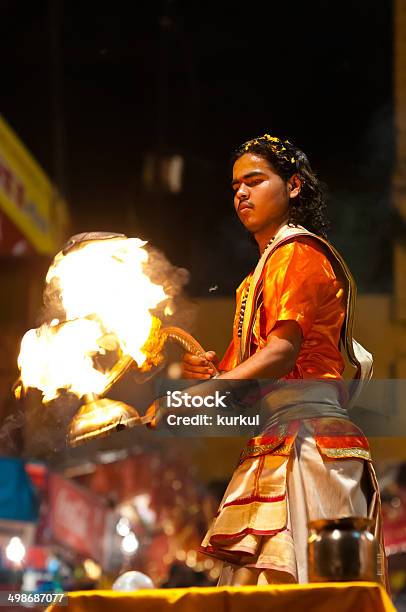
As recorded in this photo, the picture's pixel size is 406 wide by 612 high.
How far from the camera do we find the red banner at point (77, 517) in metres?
10.2

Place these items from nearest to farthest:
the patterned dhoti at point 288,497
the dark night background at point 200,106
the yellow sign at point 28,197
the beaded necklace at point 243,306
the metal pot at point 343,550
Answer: the metal pot at point 343,550, the patterned dhoti at point 288,497, the beaded necklace at point 243,306, the dark night background at point 200,106, the yellow sign at point 28,197

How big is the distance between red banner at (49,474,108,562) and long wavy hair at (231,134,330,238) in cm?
691

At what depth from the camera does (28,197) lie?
20.9 ft

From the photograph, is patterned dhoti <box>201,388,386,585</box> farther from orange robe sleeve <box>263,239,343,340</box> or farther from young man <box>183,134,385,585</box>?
orange robe sleeve <box>263,239,343,340</box>

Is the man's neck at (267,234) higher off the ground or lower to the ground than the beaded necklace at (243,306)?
higher

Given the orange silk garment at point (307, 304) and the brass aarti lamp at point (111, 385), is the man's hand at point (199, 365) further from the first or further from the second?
the orange silk garment at point (307, 304)

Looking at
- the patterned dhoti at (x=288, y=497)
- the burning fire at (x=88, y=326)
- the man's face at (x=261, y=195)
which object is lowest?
the patterned dhoti at (x=288, y=497)

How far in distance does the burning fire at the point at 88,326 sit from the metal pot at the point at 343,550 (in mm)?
922

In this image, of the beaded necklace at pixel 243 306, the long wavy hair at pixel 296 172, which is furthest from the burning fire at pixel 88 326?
the long wavy hair at pixel 296 172

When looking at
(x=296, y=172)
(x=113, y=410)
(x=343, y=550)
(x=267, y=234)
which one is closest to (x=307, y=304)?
(x=267, y=234)

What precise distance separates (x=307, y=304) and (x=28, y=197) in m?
3.53

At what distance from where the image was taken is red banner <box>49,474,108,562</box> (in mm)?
10219

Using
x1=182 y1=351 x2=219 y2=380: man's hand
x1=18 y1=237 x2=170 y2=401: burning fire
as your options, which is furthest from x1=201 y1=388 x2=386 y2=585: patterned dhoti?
x1=18 y1=237 x2=170 y2=401: burning fire

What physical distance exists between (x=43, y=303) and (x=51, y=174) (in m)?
2.31
